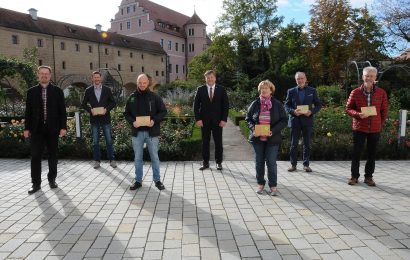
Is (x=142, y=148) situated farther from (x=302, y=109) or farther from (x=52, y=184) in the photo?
(x=302, y=109)

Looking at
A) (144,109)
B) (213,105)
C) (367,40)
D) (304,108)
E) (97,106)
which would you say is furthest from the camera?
(367,40)

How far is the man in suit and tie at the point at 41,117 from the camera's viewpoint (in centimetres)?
570

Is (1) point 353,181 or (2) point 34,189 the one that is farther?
(1) point 353,181

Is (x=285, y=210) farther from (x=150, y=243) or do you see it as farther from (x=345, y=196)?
(x=150, y=243)

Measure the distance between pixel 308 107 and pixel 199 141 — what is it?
3.01m

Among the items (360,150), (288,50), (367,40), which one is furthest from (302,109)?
(288,50)

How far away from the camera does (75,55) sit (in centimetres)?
4344

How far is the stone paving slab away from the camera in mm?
3531

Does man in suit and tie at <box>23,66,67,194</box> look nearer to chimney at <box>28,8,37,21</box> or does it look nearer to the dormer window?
chimney at <box>28,8,37,21</box>

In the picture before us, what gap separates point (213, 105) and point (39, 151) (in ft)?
10.7

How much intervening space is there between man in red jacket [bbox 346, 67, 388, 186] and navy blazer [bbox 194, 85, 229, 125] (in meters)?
2.37

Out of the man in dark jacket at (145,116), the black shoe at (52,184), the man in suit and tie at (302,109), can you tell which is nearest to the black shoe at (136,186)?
the man in dark jacket at (145,116)

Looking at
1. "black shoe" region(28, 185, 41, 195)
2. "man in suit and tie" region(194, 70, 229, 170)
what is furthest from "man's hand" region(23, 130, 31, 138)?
"man in suit and tie" region(194, 70, 229, 170)

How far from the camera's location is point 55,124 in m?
5.81
